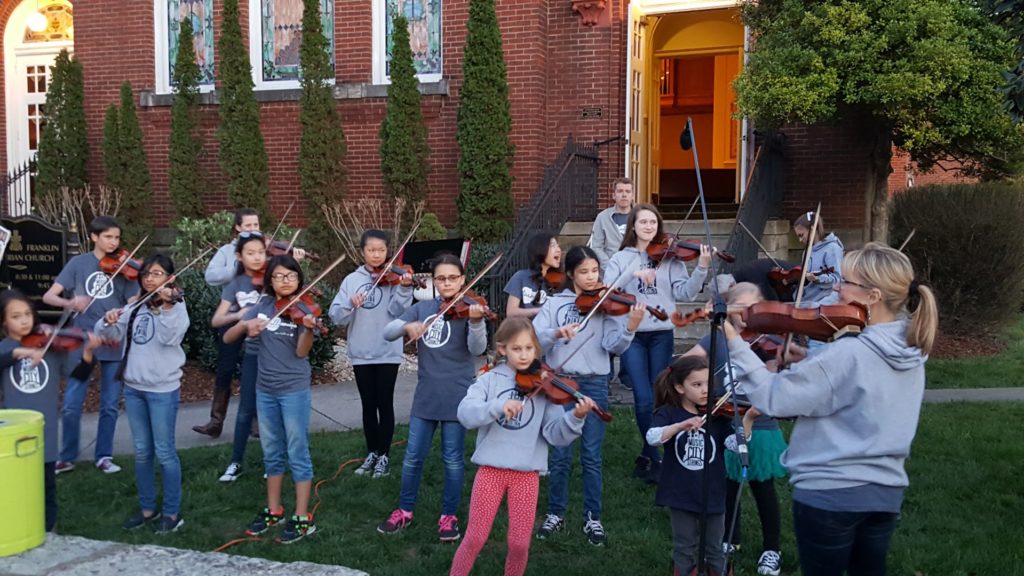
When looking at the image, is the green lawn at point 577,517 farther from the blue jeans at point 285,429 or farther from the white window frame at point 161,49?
the white window frame at point 161,49

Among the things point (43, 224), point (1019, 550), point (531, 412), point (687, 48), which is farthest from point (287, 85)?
point (1019, 550)

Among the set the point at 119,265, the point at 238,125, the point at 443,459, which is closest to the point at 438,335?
the point at 443,459

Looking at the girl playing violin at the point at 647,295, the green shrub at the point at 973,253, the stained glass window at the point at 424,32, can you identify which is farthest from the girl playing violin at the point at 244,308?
the green shrub at the point at 973,253

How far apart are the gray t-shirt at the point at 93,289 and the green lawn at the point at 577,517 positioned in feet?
3.28

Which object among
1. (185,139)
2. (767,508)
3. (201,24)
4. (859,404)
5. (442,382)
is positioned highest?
(201,24)

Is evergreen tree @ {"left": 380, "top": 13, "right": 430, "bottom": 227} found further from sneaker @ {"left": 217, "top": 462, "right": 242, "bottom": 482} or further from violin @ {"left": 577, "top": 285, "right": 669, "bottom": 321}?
violin @ {"left": 577, "top": 285, "right": 669, "bottom": 321}

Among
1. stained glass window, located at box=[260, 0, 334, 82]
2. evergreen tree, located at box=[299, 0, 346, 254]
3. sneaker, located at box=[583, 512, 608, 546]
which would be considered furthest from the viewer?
stained glass window, located at box=[260, 0, 334, 82]

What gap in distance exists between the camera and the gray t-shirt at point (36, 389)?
5230 mm

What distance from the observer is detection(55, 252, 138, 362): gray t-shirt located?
6434 mm

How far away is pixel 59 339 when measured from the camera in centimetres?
521

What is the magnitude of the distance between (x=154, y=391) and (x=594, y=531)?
2555mm

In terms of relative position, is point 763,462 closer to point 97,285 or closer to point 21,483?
point 21,483

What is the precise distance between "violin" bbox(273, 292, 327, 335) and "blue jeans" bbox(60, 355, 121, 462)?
187 centimetres

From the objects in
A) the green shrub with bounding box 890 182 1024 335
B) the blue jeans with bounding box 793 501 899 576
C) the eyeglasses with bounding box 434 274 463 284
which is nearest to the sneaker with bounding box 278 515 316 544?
the eyeglasses with bounding box 434 274 463 284
